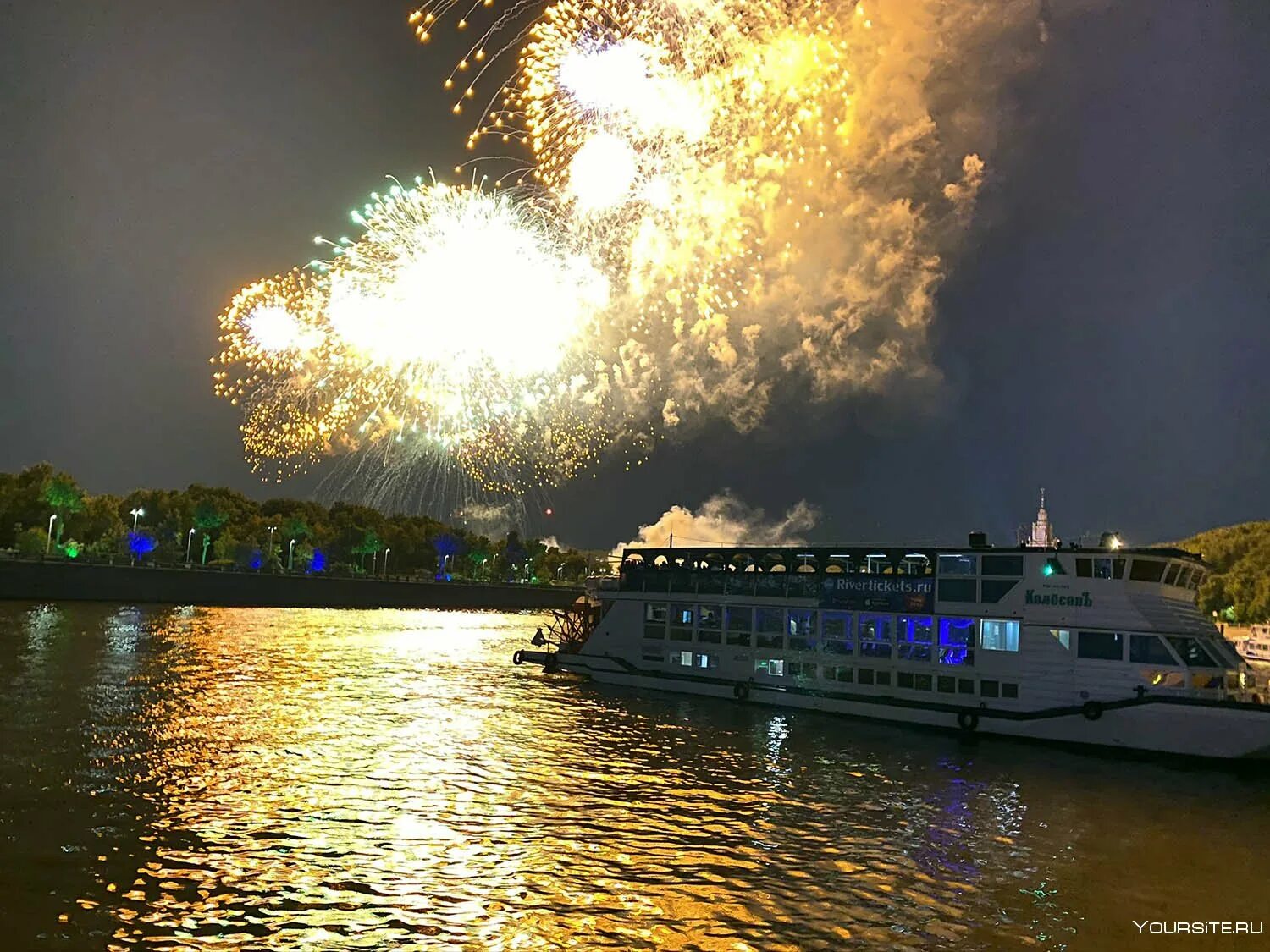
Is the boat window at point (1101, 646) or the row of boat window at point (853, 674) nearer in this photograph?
the boat window at point (1101, 646)

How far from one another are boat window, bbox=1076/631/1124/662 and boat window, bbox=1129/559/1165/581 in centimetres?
239

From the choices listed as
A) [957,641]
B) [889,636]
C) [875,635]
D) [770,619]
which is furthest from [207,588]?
[957,641]

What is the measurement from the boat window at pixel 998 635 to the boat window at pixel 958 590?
1185 millimetres

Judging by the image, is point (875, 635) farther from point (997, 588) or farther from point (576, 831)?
point (576, 831)

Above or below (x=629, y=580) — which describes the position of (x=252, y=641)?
below

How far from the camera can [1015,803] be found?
29844mm

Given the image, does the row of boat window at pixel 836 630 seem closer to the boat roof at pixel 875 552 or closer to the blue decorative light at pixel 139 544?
the boat roof at pixel 875 552

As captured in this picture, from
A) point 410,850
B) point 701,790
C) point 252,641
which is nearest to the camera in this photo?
point 410,850

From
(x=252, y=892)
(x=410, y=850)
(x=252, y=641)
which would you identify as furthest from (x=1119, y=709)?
(x=252, y=641)

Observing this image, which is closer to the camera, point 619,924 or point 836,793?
point 619,924

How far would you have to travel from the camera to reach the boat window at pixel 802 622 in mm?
46719

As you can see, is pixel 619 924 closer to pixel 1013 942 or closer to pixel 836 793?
pixel 1013 942

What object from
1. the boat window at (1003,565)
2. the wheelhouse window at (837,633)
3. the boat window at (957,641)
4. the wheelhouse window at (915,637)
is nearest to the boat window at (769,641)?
the wheelhouse window at (837,633)

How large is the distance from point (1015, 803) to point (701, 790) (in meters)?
9.69
